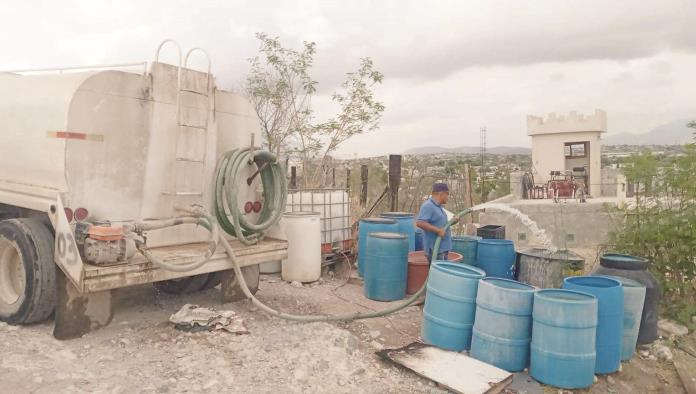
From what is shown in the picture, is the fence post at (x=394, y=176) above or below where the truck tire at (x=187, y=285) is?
above

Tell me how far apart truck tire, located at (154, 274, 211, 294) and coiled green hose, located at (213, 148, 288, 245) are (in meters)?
0.96

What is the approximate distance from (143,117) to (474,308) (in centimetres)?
355

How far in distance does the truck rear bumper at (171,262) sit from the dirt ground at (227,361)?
0.55m

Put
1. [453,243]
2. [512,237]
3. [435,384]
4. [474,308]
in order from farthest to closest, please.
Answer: [512,237] → [453,243] → [474,308] → [435,384]

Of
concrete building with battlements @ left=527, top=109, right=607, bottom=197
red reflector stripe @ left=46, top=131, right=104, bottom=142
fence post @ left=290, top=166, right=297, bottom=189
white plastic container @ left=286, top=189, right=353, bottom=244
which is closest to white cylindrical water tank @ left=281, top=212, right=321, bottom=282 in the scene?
white plastic container @ left=286, top=189, right=353, bottom=244

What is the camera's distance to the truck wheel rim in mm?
5047

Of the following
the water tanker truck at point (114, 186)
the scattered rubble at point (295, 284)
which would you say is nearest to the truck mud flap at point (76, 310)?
the water tanker truck at point (114, 186)

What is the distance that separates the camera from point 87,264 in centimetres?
443

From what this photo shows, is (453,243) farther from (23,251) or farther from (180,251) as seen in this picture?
(23,251)

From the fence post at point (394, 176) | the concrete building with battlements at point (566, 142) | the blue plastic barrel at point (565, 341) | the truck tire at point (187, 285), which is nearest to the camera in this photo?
the blue plastic barrel at point (565, 341)

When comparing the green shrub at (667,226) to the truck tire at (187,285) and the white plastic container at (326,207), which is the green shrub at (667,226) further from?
the truck tire at (187,285)

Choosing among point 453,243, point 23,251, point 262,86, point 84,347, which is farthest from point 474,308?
point 262,86

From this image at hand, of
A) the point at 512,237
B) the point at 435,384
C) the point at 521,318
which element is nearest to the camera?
the point at 435,384

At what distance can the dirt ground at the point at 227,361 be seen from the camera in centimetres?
390
